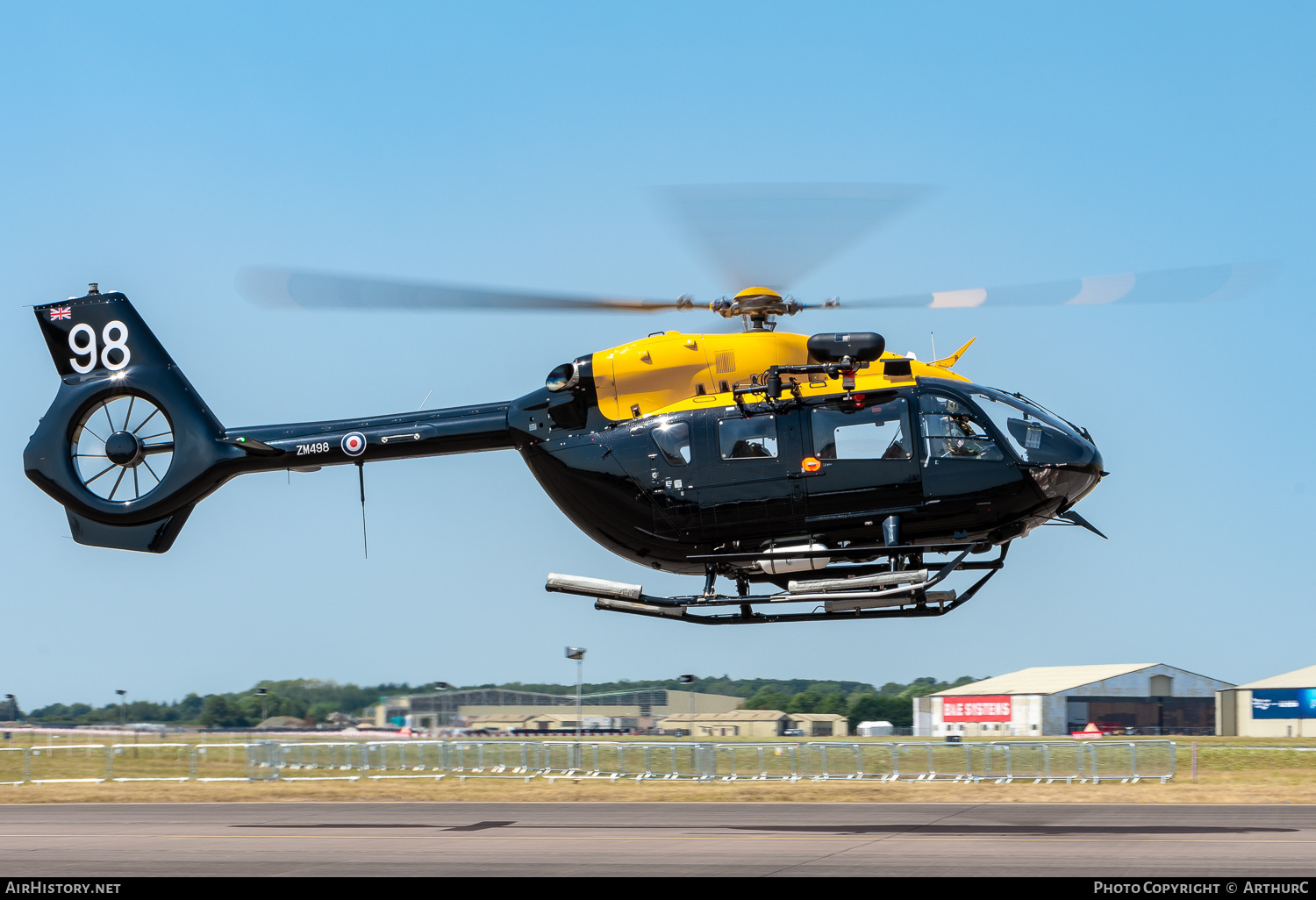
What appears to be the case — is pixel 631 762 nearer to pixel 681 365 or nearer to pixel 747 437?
pixel 681 365

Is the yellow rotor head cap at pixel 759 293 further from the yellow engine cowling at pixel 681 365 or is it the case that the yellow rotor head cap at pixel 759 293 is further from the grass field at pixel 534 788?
the grass field at pixel 534 788

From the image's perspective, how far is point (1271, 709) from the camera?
229 ft

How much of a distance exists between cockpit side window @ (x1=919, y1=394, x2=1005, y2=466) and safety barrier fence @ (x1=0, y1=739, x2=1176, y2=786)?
55.9 ft

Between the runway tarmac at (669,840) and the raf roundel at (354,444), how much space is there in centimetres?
557

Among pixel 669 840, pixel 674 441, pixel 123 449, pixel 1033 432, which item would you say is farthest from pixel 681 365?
pixel 123 449

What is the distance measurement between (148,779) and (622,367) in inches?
868

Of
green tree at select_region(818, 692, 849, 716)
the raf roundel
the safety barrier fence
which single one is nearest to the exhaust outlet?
the raf roundel

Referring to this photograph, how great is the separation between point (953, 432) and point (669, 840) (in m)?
6.80

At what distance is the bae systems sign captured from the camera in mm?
72688

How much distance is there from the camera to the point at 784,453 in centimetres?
1595

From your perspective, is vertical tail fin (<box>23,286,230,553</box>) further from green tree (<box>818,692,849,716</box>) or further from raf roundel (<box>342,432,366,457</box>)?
green tree (<box>818,692,849,716</box>)

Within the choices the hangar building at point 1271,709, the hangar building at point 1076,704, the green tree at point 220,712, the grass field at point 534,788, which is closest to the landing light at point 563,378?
the grass field at point 534,788

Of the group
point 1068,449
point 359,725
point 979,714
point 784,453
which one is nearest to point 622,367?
point 784,453
